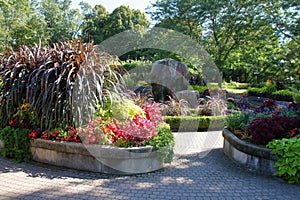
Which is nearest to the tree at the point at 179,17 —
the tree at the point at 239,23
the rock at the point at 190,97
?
the tree at the point at 239,23

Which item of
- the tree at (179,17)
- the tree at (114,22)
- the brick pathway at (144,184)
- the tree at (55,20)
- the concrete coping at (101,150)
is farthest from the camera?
the tree at (114,22)

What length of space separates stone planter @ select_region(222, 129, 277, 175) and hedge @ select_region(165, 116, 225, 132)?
2564 mm

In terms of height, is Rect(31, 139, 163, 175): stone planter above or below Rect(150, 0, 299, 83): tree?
below

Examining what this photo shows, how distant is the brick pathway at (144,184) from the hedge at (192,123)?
3.01 metres

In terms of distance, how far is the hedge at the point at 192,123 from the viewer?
23.1 feet

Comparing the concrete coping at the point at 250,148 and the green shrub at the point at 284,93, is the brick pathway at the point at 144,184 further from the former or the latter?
the green shrub at the point at 284,93

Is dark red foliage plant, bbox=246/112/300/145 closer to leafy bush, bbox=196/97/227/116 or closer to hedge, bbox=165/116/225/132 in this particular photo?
hedge, bbox=165/116/225/132

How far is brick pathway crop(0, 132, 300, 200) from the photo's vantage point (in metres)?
2.90

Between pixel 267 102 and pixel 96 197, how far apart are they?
4681 millimetres

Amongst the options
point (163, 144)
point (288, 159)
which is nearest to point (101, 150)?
point (163, 144)

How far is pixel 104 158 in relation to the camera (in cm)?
358

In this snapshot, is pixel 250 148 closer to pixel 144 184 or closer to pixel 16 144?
pixel 144 184

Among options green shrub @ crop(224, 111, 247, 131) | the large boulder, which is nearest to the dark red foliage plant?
green shrub @ crop(224, 111, 247, 131)

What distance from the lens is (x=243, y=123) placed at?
4.84 meters
